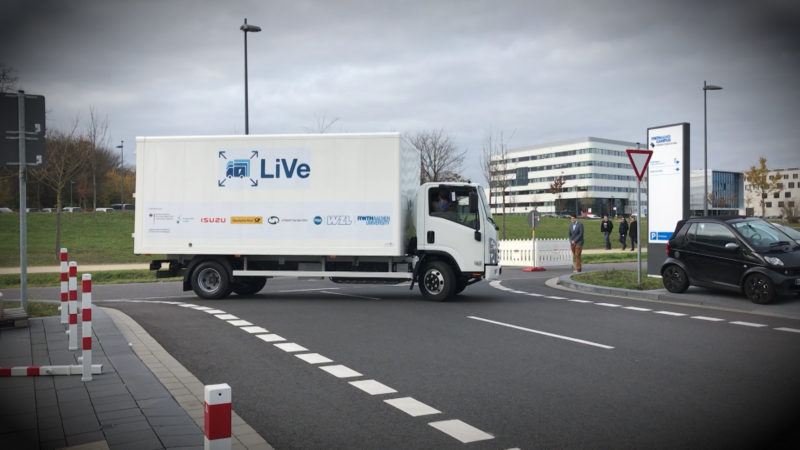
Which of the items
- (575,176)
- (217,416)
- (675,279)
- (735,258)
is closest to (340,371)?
(217,416)

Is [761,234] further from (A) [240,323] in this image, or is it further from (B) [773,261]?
(A) [240,323]

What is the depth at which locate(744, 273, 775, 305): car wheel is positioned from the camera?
13.2m

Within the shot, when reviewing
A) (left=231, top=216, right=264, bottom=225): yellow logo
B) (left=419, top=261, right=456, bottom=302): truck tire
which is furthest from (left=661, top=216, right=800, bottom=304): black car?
(left=231, top=216, right=264, bottom=225): yellow logo

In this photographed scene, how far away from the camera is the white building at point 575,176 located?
127 meters

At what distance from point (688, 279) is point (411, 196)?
6471mm

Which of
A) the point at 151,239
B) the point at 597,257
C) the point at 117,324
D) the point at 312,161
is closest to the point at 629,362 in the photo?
the point at 117,324

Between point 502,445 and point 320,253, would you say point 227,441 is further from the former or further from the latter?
point 320,253

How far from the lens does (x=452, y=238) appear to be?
47.8 feet

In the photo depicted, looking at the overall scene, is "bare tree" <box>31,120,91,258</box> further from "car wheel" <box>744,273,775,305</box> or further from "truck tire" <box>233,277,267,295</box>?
"car wheel" <box>744,273,775,305</box>

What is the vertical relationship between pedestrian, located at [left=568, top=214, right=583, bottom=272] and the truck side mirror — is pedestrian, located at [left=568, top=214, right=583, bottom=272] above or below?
below

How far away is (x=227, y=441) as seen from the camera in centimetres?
288

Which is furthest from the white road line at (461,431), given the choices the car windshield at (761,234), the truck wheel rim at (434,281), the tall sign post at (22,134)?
the car windshield at (761,234)

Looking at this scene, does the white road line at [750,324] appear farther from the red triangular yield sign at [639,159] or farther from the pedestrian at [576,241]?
the pedestrian at [576,241]

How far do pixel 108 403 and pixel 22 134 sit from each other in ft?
19.7
